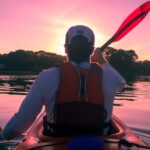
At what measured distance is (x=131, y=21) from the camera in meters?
7.11

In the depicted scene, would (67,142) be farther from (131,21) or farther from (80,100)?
(131,21)

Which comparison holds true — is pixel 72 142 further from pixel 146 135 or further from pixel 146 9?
pixel 146 135

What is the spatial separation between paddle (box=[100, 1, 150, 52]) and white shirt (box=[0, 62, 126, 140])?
3.08 m

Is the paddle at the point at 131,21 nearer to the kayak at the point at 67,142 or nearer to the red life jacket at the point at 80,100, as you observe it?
the kayak at the point at 67,142

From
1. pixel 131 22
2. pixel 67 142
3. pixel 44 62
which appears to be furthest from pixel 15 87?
pixel 44 62

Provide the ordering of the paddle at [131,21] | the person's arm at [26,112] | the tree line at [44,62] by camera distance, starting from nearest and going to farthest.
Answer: the person's arm at [26,112] → the paddle at [131,21] → the tree line at [44,62]

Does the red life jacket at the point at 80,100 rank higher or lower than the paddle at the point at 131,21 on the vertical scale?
lower

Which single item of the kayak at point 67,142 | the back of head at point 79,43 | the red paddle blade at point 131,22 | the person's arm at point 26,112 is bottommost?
the kayak at point 67,142

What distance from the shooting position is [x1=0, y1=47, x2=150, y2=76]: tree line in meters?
68.4

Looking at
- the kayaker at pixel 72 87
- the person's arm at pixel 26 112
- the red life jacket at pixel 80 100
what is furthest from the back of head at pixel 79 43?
the person's arm at pixel 26 112

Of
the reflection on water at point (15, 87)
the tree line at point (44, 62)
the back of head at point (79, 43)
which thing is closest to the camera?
the back of head at point (79, 43)

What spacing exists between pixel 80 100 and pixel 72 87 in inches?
5.7

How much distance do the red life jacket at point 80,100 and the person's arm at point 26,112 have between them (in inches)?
7.9

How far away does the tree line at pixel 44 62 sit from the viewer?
68.4m
